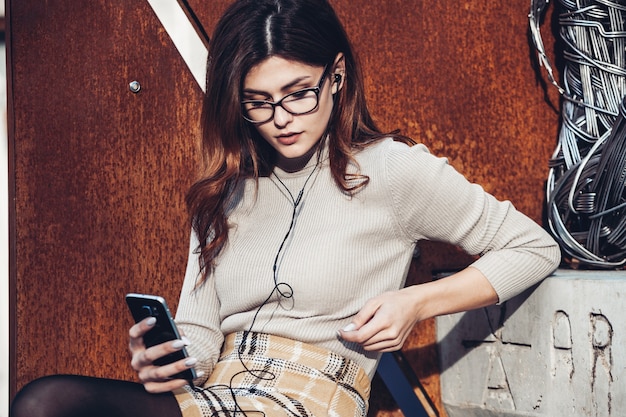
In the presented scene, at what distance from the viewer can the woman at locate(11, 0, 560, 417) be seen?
1.46m

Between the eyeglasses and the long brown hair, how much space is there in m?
0.04

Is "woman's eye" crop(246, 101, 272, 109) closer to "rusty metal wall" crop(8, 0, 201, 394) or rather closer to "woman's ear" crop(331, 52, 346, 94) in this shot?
"woman's ear" crop(331, 52, 346, 94)

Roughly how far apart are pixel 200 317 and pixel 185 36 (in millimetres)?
762

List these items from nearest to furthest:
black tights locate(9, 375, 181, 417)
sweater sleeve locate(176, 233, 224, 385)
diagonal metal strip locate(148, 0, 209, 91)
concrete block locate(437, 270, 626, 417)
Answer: black tights locate(9, 375, 181, 417) < concrete block locate(437, 270, 626, 417) < sweater sleeve locate(176, 233, 224, 385) < diagonal metal strip locate(148, 0, 209, 91)

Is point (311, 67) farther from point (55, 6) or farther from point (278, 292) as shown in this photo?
point (55, 6)

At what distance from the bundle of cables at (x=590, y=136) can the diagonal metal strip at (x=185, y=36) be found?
0.81 meters

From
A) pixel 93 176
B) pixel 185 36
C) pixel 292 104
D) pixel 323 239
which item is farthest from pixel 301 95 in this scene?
pixel 93 176

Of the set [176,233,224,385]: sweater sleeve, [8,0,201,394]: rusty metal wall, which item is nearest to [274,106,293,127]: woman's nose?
[176,233,224,385]: sweater sleeve

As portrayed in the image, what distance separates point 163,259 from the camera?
201 centimetres

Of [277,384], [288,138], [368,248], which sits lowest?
[277,384]

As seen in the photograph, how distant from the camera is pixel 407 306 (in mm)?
1435

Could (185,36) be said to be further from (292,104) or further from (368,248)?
(368,248)

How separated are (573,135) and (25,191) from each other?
137cm

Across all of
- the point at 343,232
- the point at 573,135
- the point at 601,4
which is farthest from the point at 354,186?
the point at 601,4
